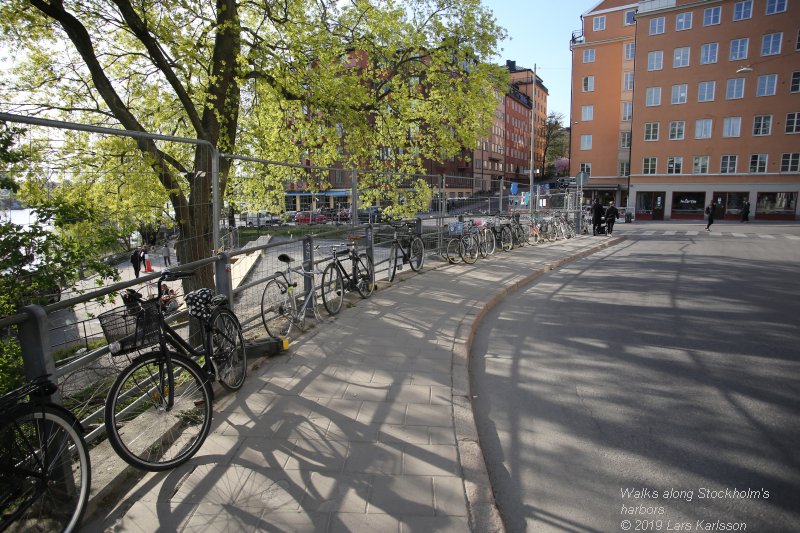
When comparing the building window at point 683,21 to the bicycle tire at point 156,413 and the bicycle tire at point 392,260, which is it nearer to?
the bicycle tire at point 392,260

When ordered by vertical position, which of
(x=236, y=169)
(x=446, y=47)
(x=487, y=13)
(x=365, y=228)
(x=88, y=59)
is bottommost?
(x=365, y=228)

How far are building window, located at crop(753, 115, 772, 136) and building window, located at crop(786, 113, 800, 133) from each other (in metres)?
1.19

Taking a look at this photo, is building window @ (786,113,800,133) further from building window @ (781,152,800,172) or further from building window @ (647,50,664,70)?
building window @ (647,50,664,70)

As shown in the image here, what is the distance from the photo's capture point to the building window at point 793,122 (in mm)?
40188

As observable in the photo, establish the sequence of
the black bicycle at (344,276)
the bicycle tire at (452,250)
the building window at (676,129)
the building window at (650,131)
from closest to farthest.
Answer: the black bicycle at (344,276) < the bicycle tire at (452,250) < the building window at (676,129) < the building window at (650,131)

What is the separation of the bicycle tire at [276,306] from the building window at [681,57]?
5009 cm

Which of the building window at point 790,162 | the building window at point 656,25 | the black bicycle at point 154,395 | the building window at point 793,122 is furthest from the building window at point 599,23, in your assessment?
the black bicycle at point 154,395

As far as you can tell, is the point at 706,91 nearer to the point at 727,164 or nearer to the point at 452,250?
the point at 727,164

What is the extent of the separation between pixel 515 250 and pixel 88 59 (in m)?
12.8

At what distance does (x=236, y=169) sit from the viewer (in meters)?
7.34

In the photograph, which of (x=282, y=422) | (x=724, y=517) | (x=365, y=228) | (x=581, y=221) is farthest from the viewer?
(x=581, y=221)

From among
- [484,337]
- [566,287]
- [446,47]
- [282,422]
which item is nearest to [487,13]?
[446,47]

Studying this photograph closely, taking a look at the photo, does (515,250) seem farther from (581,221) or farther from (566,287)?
(581,221)

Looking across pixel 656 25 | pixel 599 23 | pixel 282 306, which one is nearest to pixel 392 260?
pixel 282 306
